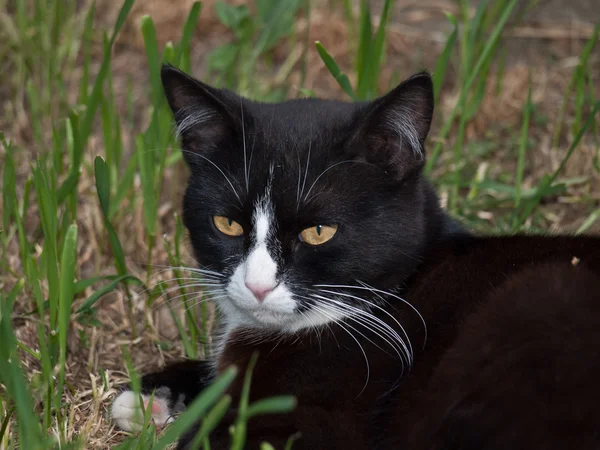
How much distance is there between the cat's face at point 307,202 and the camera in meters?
1.97

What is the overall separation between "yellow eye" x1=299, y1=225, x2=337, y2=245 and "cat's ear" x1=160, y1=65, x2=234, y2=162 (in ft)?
1.07

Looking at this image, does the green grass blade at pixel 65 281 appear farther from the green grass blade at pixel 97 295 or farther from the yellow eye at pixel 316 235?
the yellow eye at pixel 316 235

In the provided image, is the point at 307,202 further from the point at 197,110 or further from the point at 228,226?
the point at 197,110

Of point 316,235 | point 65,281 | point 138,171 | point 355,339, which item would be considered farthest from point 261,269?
point 138,171

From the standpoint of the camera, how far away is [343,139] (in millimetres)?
2008

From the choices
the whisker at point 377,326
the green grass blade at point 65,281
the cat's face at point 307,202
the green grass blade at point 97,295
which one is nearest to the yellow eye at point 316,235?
the cat's face at point 307,202

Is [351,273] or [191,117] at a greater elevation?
[191,117]

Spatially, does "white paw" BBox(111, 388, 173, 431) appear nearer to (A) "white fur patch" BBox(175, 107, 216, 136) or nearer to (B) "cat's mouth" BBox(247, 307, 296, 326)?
(B) "cat's mouth" BBox(247, 307, 296, 326)

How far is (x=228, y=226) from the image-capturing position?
2066 millimetres

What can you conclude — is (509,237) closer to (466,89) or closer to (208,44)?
(466,89)

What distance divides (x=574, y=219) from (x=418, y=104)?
1.38 m

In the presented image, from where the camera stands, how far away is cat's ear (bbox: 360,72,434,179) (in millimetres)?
1919

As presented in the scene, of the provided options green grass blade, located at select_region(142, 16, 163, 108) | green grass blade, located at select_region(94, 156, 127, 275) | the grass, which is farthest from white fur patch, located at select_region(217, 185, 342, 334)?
green grass blade, located at select_region(142, 16, 163, 108)

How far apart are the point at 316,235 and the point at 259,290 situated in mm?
187
